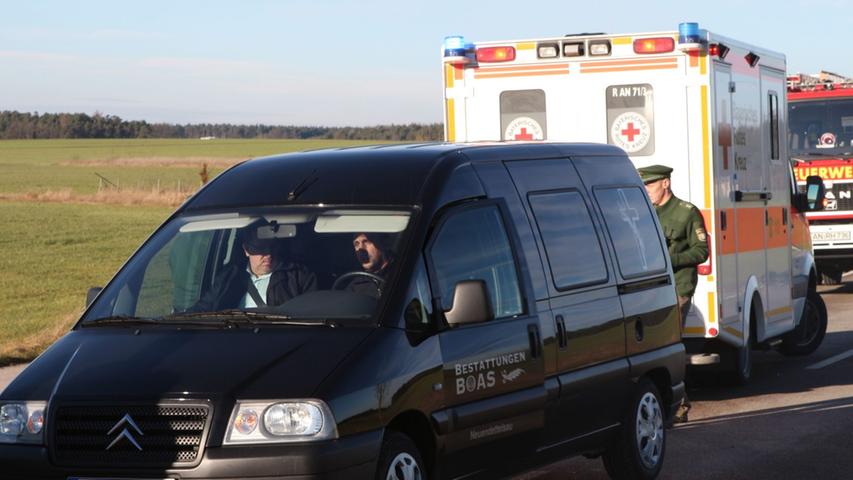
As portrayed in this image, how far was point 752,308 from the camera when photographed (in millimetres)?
13539

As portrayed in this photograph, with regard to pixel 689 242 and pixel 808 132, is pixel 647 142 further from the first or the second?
pixel 808 132

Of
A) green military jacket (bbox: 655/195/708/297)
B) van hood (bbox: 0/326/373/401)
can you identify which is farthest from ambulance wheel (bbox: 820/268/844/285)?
van hood (bbox: 0/326/373/401)

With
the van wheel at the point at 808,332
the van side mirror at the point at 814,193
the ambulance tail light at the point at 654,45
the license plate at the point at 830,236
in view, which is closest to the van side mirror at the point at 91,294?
the ambulance tail light at the point at 654,45

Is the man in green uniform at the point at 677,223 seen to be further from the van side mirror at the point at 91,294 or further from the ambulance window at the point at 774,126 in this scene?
the van side mirror at the point at 91,294

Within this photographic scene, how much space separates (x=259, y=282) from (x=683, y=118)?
5758mm

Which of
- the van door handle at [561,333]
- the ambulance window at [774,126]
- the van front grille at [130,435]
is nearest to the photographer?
the van front grille at [130,435]

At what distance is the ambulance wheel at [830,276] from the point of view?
23.8 meters

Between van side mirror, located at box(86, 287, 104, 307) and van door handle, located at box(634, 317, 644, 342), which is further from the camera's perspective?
van door handle, located at box(634, 317, 644, 342)

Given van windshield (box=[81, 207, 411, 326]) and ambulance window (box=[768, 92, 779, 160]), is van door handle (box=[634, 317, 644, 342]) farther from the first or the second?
ambulance window (box=[768, 92, 779, 160])

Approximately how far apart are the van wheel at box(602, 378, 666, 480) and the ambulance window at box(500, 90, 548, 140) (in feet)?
13.0

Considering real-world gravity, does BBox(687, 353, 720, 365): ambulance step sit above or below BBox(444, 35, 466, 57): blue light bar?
below

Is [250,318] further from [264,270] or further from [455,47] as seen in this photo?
[455,47]

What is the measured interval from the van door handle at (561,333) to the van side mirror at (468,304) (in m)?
1.06

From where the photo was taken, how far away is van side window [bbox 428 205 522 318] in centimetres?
726
